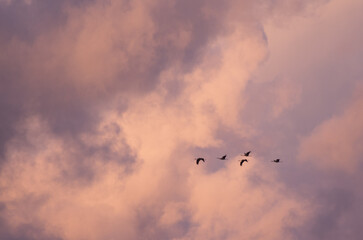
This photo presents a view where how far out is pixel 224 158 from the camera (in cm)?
12288
